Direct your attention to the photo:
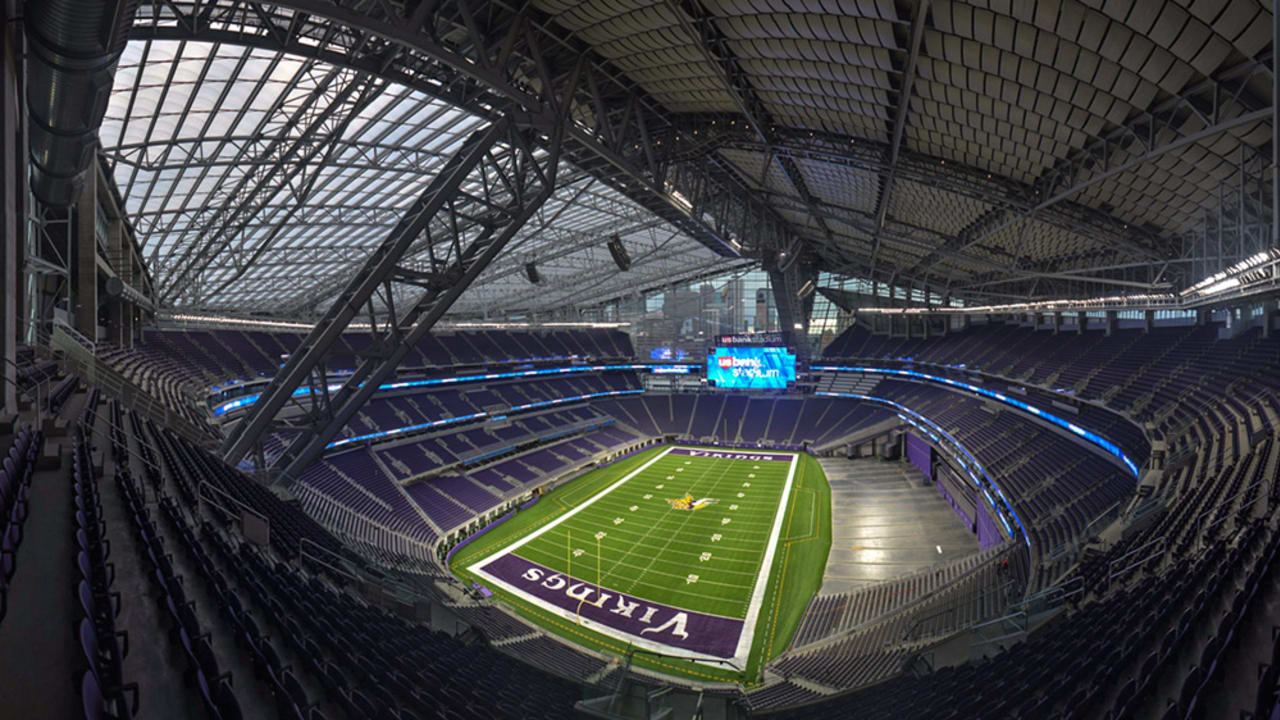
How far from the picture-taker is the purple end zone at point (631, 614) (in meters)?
20.3

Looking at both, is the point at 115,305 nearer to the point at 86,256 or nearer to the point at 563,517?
the point at 86,256

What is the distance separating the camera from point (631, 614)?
22.2 metres

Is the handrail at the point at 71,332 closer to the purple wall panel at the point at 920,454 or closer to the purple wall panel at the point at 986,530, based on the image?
the purple wall panel at the point at 986,530

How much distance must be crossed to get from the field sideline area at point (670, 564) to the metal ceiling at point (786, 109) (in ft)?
54.0

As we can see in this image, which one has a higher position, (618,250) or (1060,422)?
(618,250)

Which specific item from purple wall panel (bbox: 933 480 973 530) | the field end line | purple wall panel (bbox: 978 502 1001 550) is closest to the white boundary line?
the field end line

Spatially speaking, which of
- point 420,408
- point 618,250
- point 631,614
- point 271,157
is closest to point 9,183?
point 271,157

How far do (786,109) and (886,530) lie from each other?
21660mm

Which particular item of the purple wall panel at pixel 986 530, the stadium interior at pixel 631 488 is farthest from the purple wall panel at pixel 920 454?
the purple wall panel at pixel 986 530

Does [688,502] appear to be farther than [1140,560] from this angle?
Yes

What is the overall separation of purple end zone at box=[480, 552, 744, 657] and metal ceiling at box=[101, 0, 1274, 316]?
55.3ft

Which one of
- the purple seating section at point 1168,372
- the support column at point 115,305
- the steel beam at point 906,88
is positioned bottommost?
the purple seating section at point 1168,372

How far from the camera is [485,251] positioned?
1880 centimetres

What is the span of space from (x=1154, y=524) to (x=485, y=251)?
65.0 feet
